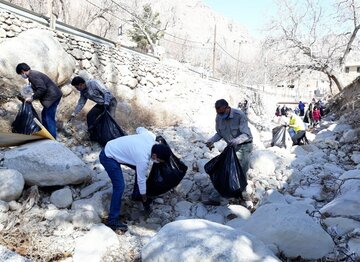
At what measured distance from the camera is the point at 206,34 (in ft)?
334

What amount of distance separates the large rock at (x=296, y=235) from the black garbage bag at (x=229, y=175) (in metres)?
0.87

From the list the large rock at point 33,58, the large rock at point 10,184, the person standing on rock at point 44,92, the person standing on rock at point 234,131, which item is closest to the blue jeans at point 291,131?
the person standing on rock at point 234,131

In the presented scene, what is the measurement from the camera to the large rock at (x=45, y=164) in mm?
3961

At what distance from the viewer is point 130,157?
3520mm

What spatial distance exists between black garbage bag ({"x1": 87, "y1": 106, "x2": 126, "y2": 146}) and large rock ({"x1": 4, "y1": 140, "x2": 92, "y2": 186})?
130cm

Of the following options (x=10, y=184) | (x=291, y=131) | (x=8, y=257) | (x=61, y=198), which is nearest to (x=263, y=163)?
(x=291, y=131)

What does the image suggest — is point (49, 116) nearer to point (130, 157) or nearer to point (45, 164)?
point (45, 164)

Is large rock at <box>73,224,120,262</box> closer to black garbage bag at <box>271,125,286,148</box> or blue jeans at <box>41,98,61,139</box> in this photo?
blue jeans at <box>41,98,61,139</box>

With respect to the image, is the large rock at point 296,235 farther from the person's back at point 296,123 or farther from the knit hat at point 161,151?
the person's back at point 296,123

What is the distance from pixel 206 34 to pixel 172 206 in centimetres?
10251

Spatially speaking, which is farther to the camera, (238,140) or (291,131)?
(291,131)

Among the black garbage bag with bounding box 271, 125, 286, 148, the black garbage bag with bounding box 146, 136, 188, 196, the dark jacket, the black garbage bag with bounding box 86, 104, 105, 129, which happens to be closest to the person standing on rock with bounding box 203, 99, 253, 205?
the black garbage bag with bounding box 146, 136, 188, 196

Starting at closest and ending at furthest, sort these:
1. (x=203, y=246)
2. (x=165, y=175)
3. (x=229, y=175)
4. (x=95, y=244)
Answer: (x=203, y=246) < (x=95, y=244) < (x=165, y=175) < (x=229, y=175)

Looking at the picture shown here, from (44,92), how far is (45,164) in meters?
1.43
